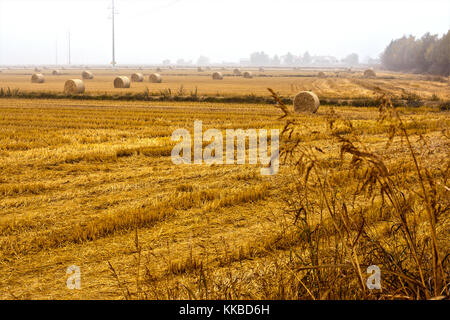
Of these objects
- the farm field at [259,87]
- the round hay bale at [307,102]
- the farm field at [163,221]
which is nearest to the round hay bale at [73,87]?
the farm field at [259,87]

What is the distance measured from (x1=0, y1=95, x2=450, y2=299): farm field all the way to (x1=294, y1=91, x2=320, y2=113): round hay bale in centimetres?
919

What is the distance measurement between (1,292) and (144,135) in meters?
12.8

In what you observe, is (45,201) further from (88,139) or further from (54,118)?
(54,118)

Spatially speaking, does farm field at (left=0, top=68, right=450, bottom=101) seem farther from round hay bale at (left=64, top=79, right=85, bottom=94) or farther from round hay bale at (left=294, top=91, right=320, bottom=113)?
round hay bale at (left=294, top=91, right=320, bottom=113)

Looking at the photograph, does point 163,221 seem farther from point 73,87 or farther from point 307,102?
point 73,87

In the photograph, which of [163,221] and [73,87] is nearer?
[163,221]

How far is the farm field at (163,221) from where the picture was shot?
14.8 feet

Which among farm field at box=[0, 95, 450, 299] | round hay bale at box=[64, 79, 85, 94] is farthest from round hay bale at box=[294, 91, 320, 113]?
round hay bale at box=[64, 79, 85, 94]

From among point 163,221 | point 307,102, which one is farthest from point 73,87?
point 163,221

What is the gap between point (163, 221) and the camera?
770cm

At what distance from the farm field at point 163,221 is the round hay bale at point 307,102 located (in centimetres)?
919

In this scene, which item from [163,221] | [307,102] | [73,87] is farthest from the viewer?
[73,87]

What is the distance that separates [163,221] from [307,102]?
18961 millimetres
